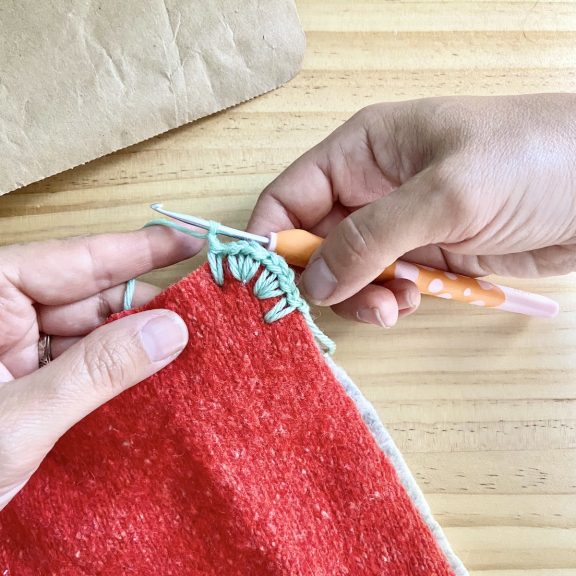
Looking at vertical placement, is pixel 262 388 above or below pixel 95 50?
below

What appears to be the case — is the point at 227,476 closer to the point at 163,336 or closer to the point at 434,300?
the point at 163,336

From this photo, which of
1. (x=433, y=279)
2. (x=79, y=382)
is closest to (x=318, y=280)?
(x=433, y=279)

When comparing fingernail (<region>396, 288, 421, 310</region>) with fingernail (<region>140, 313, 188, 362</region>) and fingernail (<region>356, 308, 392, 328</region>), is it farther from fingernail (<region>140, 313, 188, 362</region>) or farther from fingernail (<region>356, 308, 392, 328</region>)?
fingernail (<region>140, 313, 188, 362</region>)

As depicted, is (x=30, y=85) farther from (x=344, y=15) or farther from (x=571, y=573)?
(x=571, y=573)

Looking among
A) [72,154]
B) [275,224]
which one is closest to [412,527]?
[275,224]

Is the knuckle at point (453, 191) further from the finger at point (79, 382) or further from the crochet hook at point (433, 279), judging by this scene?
the finger at point (79, 382)

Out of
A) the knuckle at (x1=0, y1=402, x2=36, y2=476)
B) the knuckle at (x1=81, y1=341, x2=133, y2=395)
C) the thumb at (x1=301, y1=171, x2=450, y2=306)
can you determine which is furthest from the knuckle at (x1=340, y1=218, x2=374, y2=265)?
the knuckle at (x1=0, y1=402, x2=36, y2=476)

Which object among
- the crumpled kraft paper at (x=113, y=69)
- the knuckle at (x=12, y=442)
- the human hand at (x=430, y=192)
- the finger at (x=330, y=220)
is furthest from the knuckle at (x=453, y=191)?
the knuckle at (x=12, y=442)
